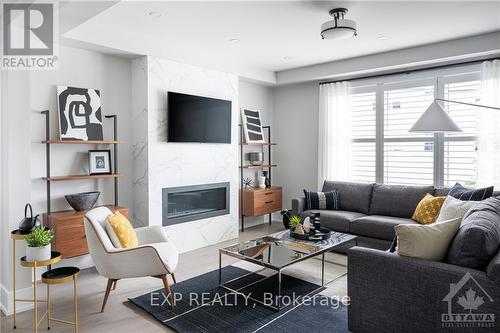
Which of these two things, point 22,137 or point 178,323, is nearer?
point 178,323

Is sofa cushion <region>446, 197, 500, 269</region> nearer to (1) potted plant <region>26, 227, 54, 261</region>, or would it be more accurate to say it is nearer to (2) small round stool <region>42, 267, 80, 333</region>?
(2) small round stool <region>42, 267, 80, 333</region>

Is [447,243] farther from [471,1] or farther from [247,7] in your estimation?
[247,7]

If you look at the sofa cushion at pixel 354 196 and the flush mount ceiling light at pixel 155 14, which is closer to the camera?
the flush mount ceiling light at pixel 155 14

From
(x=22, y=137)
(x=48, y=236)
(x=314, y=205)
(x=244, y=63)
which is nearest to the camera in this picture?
(x=48, y=236)

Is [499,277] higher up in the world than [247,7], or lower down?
lower down

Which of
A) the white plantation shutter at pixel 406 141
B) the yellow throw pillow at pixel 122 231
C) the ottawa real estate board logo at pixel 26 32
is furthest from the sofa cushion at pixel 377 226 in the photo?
the ottawa real estate board logo at pixel 26 32

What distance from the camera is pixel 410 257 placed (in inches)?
85.4

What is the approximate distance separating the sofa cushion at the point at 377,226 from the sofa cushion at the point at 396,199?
17cm

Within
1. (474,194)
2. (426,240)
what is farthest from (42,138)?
(474,194)

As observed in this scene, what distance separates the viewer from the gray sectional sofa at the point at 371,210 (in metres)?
4.13

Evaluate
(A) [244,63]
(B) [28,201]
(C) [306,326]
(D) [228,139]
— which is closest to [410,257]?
(C) [306,326]

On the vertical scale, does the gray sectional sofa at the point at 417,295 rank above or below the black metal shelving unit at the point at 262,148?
below

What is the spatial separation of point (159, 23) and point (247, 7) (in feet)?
3.45

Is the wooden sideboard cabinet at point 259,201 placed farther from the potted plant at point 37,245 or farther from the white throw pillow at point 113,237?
the potted plant at point 37,245
